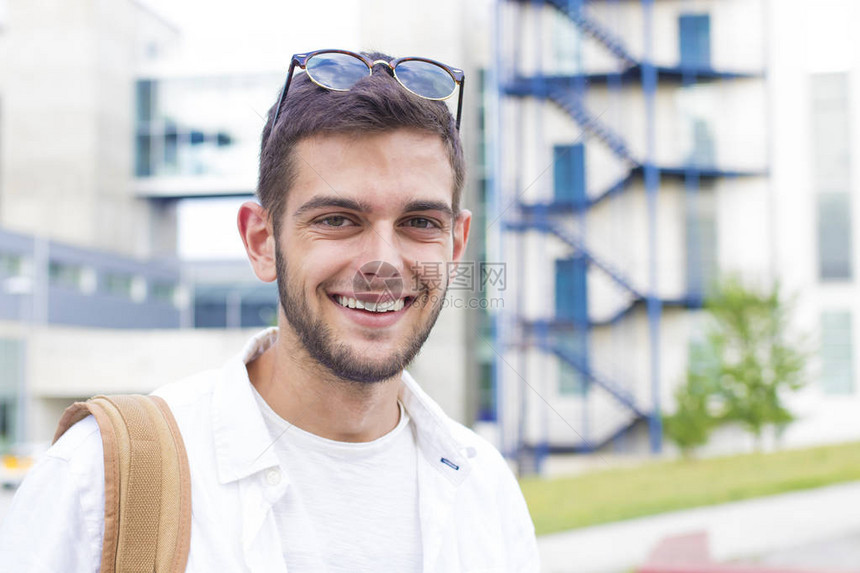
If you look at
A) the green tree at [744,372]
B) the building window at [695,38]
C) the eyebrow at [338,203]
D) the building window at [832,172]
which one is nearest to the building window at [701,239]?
the green tree at [744,372]

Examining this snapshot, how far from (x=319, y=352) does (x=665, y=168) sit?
1786 centimetres

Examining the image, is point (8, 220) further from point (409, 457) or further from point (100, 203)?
point (409, 457)

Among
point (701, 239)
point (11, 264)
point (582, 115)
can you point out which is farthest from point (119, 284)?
point (701, 239)

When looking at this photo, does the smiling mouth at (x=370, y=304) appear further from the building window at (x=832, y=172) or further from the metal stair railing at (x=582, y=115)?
the building window at (x=832, y=172)

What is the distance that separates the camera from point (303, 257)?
5.91 feet

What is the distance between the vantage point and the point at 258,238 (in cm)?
198

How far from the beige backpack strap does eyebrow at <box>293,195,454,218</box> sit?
566 mm

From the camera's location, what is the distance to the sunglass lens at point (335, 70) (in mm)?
1817

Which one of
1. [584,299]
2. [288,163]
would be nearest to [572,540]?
[288,163]

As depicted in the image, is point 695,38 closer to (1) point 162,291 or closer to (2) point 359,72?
(2) point 359,72

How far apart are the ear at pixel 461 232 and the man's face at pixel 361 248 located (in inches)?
10.3

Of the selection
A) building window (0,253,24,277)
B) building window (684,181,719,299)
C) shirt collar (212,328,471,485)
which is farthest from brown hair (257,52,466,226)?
building window (0,253,24,277)

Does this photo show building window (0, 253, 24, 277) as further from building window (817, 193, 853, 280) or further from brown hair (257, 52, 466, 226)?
brown hair (257, 52, 466, 226)

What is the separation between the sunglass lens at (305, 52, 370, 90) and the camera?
1.82m
